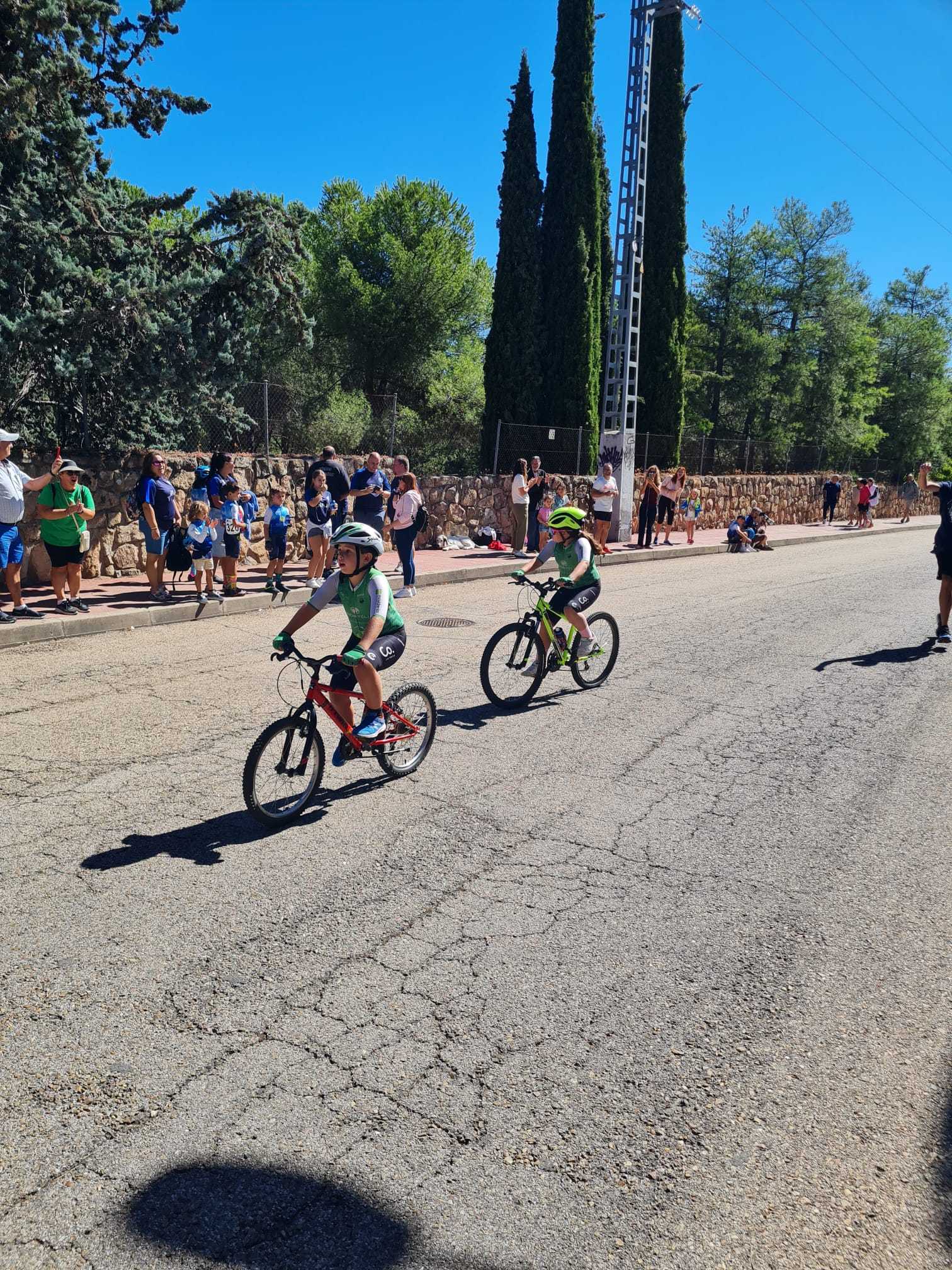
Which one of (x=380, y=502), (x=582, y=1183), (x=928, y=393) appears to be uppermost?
(x=928, y=393)

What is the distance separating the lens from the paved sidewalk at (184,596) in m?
10.2

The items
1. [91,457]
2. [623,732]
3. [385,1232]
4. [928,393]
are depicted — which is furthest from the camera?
[928,393]

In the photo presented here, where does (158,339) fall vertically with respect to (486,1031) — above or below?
above

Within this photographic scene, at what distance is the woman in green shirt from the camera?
10438 millimetres

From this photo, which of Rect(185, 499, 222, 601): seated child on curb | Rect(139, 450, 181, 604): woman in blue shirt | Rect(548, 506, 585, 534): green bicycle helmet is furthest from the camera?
Rect(185, 499, 222, 601): seated child on curb

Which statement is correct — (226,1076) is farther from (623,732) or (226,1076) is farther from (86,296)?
(86,296)

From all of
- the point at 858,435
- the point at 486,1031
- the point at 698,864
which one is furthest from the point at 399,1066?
the point at 858,435

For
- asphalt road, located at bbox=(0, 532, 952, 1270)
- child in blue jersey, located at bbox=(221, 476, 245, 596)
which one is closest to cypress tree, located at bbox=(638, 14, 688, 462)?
child in blue jersey, located at bbox=(221, 476, 245, 596)

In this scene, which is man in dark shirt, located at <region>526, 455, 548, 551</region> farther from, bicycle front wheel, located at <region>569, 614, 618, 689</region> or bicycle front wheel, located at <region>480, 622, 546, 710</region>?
bicycle front wheel, located at <region>480, 622, 546, 710</region>

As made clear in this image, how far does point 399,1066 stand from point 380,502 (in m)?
10.2

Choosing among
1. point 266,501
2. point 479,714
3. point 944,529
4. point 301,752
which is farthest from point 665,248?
point 301,752

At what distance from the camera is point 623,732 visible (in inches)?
285

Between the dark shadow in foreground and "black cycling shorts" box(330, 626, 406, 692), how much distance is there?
306 centimetres

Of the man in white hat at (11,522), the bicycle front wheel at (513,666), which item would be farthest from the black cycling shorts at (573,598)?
the man in white hat at (11,522)
